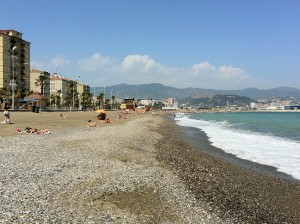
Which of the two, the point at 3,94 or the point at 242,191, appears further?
the point at 3,94

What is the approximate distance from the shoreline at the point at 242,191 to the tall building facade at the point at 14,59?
106m

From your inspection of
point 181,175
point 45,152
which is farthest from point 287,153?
point 45,152

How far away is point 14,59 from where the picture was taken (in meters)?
119

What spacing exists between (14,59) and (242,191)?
395 ft

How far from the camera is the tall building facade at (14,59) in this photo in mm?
115500

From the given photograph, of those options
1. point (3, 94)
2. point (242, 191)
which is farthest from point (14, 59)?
point (242, 191)

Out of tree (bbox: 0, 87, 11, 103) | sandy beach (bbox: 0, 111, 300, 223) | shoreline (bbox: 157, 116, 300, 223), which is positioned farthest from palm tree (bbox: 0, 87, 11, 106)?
shoreline (bbox: 157, 116, 300, 223)

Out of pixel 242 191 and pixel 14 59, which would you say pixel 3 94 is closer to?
pixel 14 59

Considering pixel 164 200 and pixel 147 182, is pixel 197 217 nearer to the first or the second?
pixel 164 200

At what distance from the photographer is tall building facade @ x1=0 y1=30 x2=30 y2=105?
379 feet

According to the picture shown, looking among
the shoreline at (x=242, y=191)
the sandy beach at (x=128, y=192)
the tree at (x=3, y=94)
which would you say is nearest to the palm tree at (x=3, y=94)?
the tree at (x=3, y=94)

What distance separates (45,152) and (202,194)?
303 inches

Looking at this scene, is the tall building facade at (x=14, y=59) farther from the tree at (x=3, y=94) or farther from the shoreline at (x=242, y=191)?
the shoreline at (x=242, y=191)

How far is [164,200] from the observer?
9109mm
